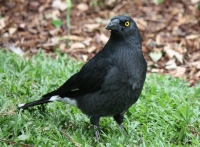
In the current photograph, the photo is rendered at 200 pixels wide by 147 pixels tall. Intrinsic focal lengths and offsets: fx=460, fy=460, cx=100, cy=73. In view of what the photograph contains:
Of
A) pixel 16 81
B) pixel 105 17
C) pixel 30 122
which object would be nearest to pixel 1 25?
pixel 105 17

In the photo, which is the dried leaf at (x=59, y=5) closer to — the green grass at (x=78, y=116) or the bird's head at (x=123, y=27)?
the green grass at (x=78, y=116)

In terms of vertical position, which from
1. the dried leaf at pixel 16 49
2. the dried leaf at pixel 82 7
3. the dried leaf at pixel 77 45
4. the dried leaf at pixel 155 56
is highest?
the dried leaf at pixel 82 7

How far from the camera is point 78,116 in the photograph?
17.5ft

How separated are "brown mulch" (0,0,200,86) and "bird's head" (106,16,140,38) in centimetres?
227

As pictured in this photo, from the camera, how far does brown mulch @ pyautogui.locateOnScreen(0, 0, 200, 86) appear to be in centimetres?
753

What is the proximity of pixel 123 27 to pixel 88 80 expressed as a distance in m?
0.67

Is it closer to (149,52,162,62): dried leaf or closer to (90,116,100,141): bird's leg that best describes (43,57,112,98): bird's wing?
(90,116,100,141): bird's leg

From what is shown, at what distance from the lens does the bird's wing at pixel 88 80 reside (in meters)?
4.69

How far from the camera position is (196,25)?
8.30m

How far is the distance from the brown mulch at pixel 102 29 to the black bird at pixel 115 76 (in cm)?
226

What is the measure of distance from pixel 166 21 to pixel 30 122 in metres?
4.42

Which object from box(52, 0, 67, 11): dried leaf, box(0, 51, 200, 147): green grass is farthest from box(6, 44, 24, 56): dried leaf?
box(52, 0, 67, 11): dried leaf

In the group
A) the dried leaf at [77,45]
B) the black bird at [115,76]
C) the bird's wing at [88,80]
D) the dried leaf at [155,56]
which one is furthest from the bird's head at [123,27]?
the dried leaf at [77,45]

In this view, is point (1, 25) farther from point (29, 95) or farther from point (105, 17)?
point (29, 95)
